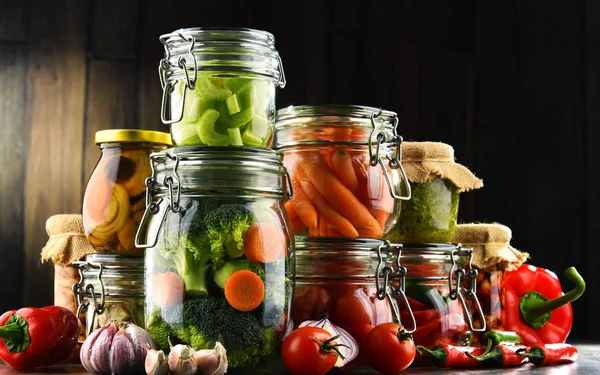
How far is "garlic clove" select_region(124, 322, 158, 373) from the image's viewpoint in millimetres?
1098

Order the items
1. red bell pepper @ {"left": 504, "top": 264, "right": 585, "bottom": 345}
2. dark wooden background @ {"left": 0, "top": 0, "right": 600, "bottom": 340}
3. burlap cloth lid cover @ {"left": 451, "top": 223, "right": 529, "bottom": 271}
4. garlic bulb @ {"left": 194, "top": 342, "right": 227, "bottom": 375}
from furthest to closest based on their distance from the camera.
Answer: dark wooden background @ {"left": 0, "top": 0, "right": 600, "bottom": 340}
red bell pepper @ {"left": 504, "top": 264, "right": 585, "bottom": 345}
burlap cloth lid cover @ {"left": 451, "top": 223, "right": 529, "bottom": 271}
garlic bulb @ {"left": 194, "top": 342, "right": 227, "bottom": 375}

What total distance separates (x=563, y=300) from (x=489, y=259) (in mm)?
144

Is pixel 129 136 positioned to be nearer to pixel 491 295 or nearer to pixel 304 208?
pixel 304 208

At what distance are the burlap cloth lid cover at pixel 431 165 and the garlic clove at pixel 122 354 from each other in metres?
0.55

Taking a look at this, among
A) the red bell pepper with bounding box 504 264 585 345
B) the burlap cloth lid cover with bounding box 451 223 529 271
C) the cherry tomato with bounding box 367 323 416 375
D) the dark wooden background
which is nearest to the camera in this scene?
the cherry tomato with bounding box 367 323 416 375

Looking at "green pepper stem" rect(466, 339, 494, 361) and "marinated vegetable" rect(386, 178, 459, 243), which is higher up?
"marinated vegetable" rect(386, 178, 459, 243)

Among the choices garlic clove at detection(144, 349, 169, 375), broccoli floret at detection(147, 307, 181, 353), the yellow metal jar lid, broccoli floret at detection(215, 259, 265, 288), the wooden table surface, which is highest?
the yellow metal jar lid

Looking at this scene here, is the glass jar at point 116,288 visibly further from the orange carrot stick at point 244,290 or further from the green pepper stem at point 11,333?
the orange carrot stick at point 244,290

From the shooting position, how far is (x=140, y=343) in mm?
1098

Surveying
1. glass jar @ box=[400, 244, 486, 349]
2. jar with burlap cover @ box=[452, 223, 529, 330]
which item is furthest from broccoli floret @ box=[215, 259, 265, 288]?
jar with burlap cover @ box=[452, 223, 529, 330]

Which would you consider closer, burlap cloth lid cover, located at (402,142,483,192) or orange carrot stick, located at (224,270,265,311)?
orange carrot stick, located at (224,270,265,311)

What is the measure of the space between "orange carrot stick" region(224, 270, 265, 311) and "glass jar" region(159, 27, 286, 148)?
7.4 inches

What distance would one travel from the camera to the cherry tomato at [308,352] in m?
1.08

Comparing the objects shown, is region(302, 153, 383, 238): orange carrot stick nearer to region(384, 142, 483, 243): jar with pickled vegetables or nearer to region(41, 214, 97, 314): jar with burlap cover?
region(384, 142, 483, 243): jar with pickled vegetables
